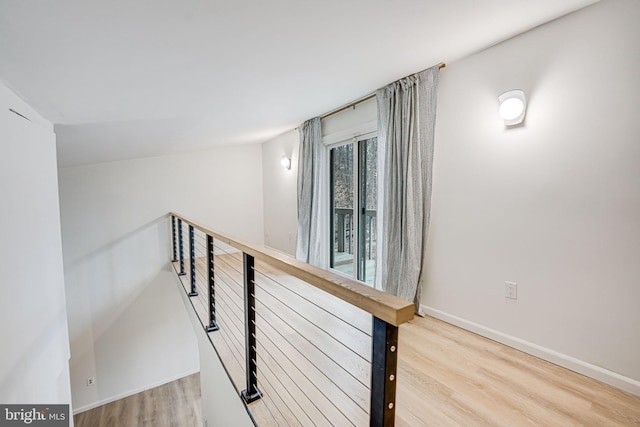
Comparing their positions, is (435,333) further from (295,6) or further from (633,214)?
(295,6)

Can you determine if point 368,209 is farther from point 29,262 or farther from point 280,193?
point 29,262

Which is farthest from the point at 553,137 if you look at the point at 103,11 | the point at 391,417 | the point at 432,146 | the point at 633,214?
the point at 103,11

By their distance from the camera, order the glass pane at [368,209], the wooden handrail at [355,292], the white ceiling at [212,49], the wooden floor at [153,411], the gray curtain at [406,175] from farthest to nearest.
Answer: the wooden floor at [153,411], the glass pane at [368,209], the gray curtain at [406,175], the white ceiling at [212,49], the wooden handrail at [355,292]

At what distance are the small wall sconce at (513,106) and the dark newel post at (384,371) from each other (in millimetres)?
1785

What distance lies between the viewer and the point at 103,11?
104cm

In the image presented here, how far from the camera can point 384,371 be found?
2.20 ft

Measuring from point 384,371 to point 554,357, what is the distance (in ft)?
5.79

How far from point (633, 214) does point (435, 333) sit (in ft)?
4.47

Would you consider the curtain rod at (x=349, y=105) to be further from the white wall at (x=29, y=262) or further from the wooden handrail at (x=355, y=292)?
the white wall at (x=29, y=262)

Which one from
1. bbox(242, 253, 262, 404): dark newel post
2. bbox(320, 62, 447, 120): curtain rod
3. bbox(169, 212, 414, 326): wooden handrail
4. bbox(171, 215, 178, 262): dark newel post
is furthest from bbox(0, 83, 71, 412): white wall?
bbox(320, 62, 447, 120): curtain rod

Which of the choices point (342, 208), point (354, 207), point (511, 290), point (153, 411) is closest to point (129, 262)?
point (153, 411)

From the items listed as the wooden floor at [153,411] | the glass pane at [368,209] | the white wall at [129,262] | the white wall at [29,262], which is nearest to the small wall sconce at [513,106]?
the glass pane at [368,209]

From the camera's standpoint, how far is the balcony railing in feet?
2.25

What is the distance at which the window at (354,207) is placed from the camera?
3.25 meters
